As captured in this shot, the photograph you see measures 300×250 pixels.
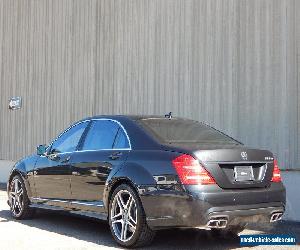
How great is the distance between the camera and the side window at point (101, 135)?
23.8 feet

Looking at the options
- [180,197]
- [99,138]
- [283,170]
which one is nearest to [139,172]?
[180,197]

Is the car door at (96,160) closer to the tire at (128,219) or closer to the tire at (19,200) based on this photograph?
the tire at (128,219)

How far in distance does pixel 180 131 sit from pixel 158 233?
1.55 m

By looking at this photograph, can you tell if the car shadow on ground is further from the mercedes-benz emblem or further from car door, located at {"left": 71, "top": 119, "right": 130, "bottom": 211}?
the mercedes-benz emblem

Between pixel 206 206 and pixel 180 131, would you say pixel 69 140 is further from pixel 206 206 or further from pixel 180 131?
pixel 206 206

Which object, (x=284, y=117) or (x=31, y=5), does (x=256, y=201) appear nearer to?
(x=284, y=117)

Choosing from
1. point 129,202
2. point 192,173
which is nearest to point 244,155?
point 192,173

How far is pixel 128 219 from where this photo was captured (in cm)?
651

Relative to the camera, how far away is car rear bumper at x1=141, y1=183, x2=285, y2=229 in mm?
5785

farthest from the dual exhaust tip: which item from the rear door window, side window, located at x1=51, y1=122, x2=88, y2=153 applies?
side window, located at x1=51, y1=122, x2=88, y2=153

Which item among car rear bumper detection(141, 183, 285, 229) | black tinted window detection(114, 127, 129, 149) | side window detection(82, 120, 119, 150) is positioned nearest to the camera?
car rear bumper detection(141, 183, 285, 229)

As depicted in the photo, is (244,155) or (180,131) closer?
(244,155)

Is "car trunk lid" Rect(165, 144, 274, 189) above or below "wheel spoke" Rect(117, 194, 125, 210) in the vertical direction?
above

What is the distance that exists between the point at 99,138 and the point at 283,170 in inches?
142
